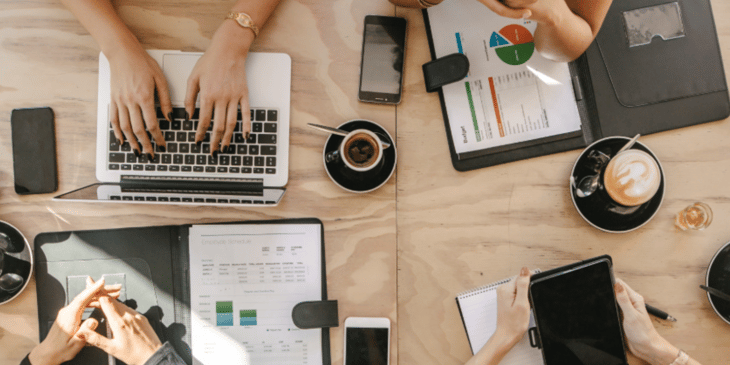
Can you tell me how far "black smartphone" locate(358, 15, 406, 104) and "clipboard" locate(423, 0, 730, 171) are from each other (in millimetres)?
70

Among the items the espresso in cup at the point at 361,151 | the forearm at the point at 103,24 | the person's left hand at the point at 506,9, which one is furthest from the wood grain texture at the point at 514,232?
the forearm at the point at 103,24

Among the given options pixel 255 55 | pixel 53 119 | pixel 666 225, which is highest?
pixel 255 55

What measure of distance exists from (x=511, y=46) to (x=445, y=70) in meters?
0.18

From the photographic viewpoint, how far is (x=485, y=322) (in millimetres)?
1044

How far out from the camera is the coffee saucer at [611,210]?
1.04 metres

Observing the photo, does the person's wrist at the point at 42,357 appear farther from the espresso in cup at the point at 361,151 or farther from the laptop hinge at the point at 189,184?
the espresso in cup at the point at 361,151

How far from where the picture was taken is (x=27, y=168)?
1.04 meters

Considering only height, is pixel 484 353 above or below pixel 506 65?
below

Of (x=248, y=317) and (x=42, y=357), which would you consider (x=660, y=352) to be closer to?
(x=248, y=317)

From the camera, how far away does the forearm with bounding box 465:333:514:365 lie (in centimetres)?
99

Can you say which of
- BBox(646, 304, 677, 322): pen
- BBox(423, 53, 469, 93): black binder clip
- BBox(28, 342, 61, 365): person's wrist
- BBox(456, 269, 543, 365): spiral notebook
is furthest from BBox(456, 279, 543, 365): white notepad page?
BBox(28, 342, 61, 365): person's wrist

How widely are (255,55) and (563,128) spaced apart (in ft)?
2.44

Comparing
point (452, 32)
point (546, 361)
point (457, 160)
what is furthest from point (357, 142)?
point (546, 361)

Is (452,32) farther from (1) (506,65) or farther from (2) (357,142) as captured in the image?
(2) (357,142)
